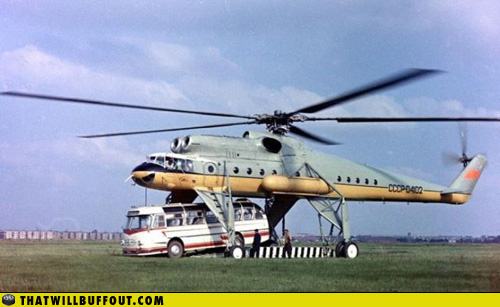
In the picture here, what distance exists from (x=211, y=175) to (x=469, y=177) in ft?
52.1

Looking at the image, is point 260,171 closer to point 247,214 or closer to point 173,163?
point 247,214

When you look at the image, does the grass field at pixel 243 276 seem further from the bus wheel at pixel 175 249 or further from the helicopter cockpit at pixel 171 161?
the helicopter cockpit at pixel 171 161

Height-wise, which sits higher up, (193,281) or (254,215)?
(254,215)

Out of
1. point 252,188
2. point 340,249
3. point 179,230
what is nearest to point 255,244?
point 252,188

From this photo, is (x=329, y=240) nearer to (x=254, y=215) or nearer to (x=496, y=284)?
(x=254, y=215)

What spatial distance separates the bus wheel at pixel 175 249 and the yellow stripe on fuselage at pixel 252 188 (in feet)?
7.07

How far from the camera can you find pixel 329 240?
103ft

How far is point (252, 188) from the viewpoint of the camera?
29.7m

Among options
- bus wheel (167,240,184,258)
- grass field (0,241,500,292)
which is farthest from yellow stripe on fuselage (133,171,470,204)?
grass field (0,241,500,292)

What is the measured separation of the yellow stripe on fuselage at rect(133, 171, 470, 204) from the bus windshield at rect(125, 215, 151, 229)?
1.27 metres

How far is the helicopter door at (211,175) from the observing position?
1126 inches

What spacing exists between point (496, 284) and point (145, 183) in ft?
48.9
